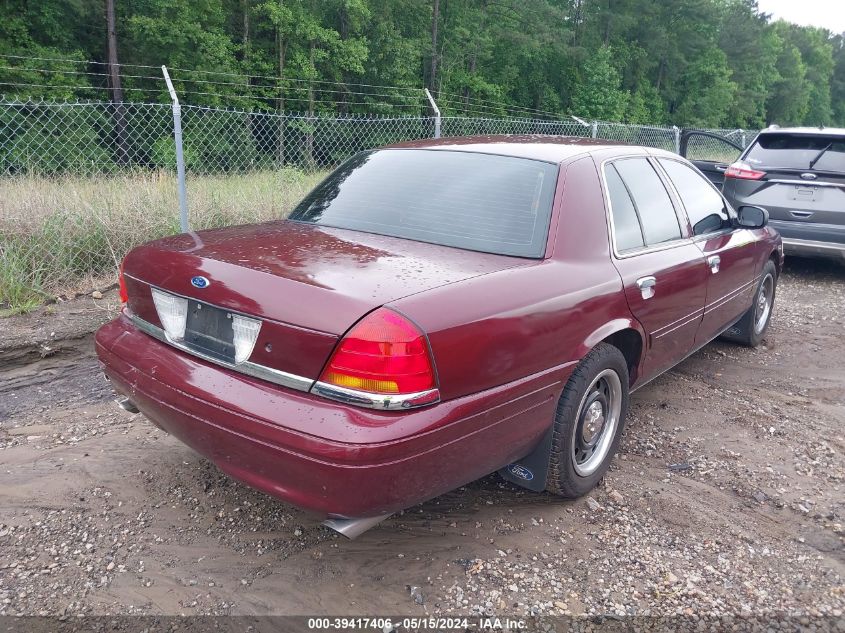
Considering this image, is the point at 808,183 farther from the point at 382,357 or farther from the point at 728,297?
the point at 382,357

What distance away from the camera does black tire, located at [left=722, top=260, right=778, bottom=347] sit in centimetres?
509

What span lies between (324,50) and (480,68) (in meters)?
11.1

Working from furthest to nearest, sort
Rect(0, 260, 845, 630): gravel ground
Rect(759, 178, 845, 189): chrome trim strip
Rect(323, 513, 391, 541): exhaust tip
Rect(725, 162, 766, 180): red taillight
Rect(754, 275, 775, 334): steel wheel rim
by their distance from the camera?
Rect(725, 162, 766, 180): red taillight < Rect(759, 178, 845, 189): chrome trim strip < Rect(754, 275, 775, 334): steel wheel rim < Rect(0, 260, 845, 630): gravel ground < Rect(323, 513, 391, 541): exhaust tip

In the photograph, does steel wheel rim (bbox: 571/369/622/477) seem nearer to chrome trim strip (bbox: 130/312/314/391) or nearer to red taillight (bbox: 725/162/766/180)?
chrome trim strip (bbox: 130/312/314/391)

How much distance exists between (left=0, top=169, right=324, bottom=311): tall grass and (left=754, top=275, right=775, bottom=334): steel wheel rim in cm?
491

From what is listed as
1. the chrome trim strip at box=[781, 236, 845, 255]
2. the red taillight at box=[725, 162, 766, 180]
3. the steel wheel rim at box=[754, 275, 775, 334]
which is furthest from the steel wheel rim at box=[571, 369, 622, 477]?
the red taillight at box=[725, 162, 766, 180]

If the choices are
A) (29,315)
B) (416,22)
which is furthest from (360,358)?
(416,22)

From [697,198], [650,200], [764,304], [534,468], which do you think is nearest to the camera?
[534,468]

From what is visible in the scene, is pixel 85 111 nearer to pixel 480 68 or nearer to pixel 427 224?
pixel 427 224

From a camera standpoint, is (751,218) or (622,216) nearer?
(622,216)

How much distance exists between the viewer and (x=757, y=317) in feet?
17.3

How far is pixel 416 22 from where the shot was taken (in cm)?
3142

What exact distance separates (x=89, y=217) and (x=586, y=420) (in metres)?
4.88

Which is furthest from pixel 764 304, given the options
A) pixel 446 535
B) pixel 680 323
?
pixel 446 535
